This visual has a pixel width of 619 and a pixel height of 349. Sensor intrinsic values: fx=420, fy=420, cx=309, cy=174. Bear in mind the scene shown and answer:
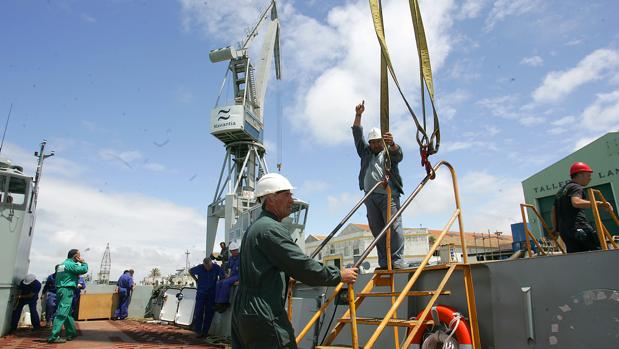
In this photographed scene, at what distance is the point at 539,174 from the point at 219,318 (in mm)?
21692

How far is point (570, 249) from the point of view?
15.1ft

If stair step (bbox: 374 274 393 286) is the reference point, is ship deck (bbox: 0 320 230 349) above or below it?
below

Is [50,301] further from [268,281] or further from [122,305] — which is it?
[268,281]

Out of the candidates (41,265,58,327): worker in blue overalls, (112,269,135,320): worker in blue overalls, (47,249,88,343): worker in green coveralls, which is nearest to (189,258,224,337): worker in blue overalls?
(47,249,88,343): worker in green coveralls

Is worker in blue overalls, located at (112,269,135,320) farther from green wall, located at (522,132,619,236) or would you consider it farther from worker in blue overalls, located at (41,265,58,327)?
green wall, located at (522,132,619,236)

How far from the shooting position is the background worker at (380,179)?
15.2 feet

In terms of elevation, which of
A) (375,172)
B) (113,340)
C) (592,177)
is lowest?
(113,340)

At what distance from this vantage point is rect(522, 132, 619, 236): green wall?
20422mm

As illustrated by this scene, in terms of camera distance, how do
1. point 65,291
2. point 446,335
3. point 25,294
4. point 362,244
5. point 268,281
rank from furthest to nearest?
point 362,244 → point 25,294 → point 65,291 → point 446,335 → point 268,281

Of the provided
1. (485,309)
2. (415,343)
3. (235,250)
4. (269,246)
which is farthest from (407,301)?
(235,250)

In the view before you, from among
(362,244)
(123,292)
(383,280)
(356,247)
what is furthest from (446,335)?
(356,247)

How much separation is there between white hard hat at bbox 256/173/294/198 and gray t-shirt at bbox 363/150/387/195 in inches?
86.7

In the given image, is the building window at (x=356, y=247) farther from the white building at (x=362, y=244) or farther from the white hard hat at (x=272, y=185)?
the white hard hat at (x=272, y=185)

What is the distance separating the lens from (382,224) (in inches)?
198
